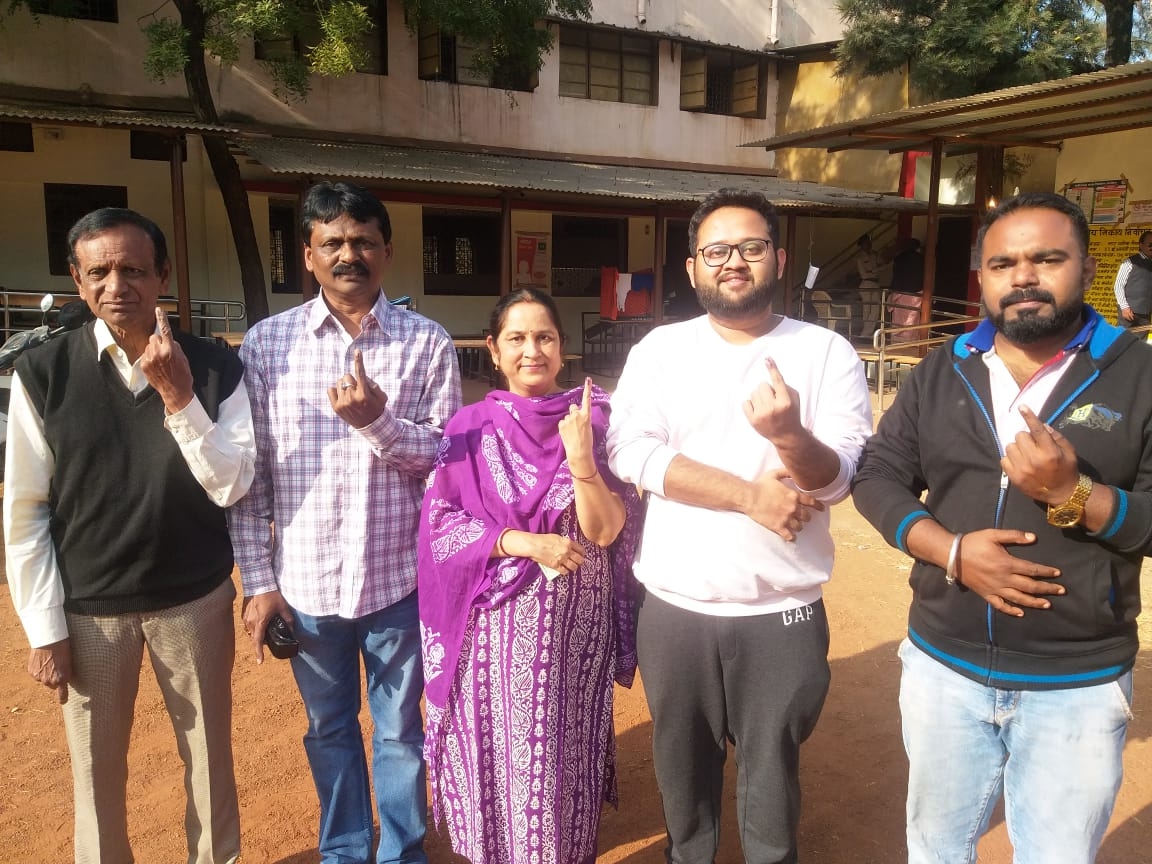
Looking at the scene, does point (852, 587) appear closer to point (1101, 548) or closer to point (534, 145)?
point (1101, 548)

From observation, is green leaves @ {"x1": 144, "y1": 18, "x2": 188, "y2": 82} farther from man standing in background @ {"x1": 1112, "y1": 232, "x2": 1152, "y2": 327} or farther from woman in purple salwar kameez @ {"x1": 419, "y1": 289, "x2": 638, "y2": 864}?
man standing in background @ {"x1": 1112, "y1": 232, "x2": 1152, "y2": 327}

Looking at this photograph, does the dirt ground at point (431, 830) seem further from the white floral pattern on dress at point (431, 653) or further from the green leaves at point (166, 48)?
the green leaves at point (166, 48)

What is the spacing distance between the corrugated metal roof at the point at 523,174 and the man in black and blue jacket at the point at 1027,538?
8.63 metres

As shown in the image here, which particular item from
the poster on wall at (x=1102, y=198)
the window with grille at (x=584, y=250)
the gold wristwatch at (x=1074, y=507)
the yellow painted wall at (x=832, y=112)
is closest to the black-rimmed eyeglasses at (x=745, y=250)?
the gold wristwatch at (x=1074, y=507)

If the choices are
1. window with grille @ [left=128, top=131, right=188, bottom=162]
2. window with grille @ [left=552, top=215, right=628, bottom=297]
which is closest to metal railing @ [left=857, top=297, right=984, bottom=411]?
window with grille @ [left=552, top=215, right=628, bottom=297]

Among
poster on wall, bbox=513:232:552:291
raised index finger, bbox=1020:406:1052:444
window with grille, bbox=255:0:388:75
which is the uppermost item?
window with grille, bbox=255:0:388:75

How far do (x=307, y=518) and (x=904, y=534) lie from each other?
1427 millimetres

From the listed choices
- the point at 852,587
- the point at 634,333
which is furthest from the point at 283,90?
the point at 852,587

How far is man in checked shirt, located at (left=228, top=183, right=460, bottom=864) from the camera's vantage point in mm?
2146

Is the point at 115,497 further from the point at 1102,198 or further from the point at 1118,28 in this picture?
the point at 1118,28

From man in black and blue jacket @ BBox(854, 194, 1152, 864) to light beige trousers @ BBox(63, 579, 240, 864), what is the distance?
162 cm

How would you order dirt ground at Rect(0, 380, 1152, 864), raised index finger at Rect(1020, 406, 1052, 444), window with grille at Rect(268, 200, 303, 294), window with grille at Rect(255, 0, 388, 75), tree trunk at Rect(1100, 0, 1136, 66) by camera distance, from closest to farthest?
1. raised index finger at Rect(1020, 406, 1052, 444)
2. dirt ground at Rect(0, 380, 1152, 864)
3. window with grille at Rect(255, 0, 388, 75)
4. window with grille at Rect(268, 200, 303, 294)
5. tree trunk at Rect(1100, 0, 1136, 66)

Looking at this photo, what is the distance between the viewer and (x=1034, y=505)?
5.23 ft

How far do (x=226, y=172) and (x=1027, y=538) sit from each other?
10.6 meters
